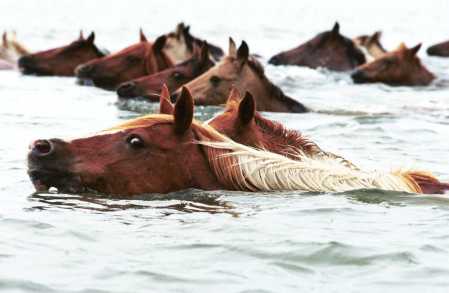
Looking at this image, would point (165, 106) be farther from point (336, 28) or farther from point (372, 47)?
point (372, 47)

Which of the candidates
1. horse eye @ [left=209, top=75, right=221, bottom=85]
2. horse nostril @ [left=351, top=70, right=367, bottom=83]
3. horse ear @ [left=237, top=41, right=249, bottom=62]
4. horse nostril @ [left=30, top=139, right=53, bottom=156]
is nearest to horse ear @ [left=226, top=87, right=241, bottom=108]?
horse nostril @ [left=30, top=139, right=53, bottom=156]

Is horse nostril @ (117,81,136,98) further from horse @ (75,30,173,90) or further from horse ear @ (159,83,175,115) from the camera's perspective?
horse ear @ (159,83,175,115)

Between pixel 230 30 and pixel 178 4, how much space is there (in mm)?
14759

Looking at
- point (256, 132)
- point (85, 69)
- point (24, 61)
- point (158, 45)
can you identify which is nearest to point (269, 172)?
point (256, 132)

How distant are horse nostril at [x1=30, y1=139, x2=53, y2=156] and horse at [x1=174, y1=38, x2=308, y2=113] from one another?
20.1 feet

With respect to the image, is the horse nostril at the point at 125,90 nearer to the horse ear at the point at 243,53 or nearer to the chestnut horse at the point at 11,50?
the horse ear at the point at 243,53

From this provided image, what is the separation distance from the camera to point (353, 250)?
5.45m

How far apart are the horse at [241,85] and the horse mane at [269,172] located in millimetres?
5750

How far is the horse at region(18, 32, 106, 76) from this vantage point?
18.0 metres

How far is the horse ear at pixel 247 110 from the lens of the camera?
6.74 meters

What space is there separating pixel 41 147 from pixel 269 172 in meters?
1.39

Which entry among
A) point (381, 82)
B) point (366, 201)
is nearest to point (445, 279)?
point (366, 201)

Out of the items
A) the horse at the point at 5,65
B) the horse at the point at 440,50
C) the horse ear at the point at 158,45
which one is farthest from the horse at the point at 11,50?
the horse at the point at 440,50

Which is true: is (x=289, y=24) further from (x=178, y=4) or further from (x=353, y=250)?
(x=353, y=250)
